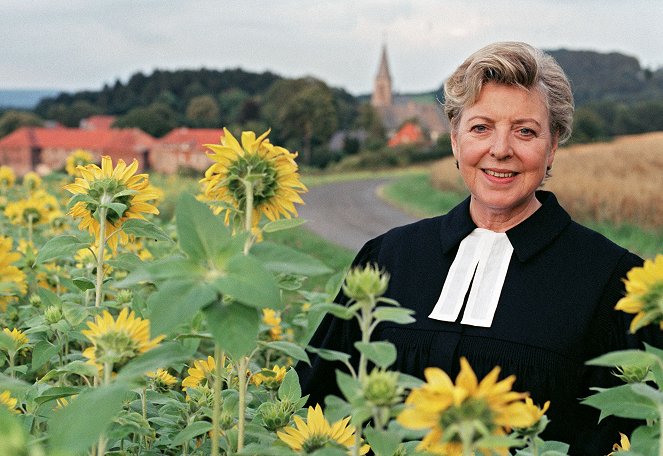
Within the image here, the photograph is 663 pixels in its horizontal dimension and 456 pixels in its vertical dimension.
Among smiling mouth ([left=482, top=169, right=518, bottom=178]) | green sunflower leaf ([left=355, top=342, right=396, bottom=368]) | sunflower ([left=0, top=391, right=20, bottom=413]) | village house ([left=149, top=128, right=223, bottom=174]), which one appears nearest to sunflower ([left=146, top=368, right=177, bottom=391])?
sunflower ([left=0, top=391, right=20, bottom=413])

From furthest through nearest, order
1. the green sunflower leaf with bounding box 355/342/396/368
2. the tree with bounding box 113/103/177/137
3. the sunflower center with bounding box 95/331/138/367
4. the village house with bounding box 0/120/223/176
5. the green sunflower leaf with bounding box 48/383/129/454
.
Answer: the tree with bounding box 113/103/177/137
the village house with bounding box 0/120/223/176
the sunflower center with bounding box 95/331/138/367
the green sunflower leaf with bounding box 355/342/396/368
the green sunflower leaf with bounding box 48/383/129/454

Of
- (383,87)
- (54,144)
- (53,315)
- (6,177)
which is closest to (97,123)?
(54,144)

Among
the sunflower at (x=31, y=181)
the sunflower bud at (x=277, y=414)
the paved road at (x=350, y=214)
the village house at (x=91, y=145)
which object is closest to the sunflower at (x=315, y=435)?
the sunflower bud at (x=277, y=414)

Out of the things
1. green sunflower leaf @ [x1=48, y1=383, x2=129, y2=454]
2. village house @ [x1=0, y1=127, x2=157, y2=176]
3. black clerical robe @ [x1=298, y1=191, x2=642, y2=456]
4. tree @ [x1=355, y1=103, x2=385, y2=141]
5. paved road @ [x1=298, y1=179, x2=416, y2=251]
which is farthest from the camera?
tree @ [x1=355, y1=103, x2=385, y2=141]

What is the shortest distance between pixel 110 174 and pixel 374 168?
35897mm

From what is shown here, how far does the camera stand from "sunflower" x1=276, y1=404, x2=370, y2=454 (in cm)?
101

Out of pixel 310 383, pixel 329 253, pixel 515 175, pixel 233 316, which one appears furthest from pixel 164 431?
pixel 329 253

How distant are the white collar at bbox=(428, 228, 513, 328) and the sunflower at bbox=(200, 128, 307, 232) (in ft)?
3.53

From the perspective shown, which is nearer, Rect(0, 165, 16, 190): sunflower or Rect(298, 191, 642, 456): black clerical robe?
Rect(298, 191, 642, 456): black clerical robe

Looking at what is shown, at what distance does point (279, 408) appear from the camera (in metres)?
1.20

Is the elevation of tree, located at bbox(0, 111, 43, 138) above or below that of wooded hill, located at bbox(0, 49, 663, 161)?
below

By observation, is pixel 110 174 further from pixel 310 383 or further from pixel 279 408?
pixel 310 383

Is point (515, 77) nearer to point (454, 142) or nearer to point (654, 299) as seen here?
point (454, 142)

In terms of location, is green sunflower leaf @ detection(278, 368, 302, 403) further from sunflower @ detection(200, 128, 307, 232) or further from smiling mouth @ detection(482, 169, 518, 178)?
smiling mouth @ detection(482, 169, 518, 178)
